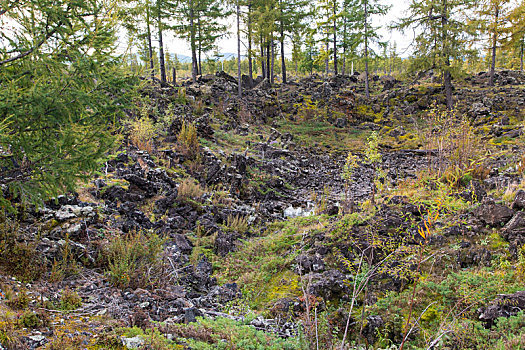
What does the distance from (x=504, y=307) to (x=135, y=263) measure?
471cm

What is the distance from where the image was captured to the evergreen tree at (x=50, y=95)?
11.1 ft

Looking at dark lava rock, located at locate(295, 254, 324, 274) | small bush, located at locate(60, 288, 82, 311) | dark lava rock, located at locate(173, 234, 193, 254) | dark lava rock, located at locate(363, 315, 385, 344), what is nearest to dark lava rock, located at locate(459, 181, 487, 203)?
dark lava rock, located at locate(295, 254, 324, 274)

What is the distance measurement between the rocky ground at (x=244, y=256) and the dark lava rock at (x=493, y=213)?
2 centimetres

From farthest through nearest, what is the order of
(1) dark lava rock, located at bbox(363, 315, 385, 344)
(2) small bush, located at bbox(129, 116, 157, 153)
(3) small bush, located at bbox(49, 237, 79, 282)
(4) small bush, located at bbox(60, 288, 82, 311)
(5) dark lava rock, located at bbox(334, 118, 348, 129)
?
(5) dark lava rock, located at bbox(334, 118, 348, 129) < (2) small bush, located at bbox(129, 116, 157, 153) < (3) small bush, located at bbox(49, 237, 79, 282) < (1) dark lava rock, located at bbox(363, 315, 385, 344) < (4) small bush, located at bbox(60, 288, 82, 311)

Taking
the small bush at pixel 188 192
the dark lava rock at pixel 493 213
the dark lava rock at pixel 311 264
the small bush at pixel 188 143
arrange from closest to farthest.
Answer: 1. the dark lava rock at pixel 493 213
2. the dark lava rock at pixel 311 264
3. the small bush at pixel 188 192
4. the small bush at pixel 188 143

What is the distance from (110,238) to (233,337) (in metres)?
3.01

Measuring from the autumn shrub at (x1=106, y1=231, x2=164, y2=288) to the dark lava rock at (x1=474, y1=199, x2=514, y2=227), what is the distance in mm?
5384

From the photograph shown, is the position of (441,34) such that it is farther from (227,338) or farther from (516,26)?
(227,338)

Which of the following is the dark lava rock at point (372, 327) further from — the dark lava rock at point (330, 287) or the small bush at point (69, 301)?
the small bush at point (69, 301)

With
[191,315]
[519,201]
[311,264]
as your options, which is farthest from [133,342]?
[519,201]

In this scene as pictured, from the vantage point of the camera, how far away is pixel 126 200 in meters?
6.39

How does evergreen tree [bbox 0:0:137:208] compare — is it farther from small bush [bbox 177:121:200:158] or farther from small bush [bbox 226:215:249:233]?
small bush [bbox 177:121:200:158]

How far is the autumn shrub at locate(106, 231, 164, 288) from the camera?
12.9 feet

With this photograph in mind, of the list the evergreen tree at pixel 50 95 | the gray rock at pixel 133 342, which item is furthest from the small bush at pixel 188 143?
the gray rock at pixel 133 342
